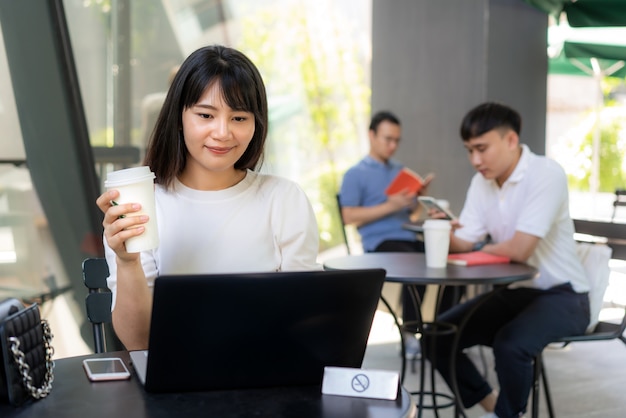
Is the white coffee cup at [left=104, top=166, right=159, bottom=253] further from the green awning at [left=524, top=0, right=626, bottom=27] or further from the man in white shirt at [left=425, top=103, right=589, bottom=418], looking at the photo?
the green awning at [left=524, top=0, right=626, bottom=27]

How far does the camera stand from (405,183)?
451 centimetres

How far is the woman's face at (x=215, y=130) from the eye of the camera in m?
1.58

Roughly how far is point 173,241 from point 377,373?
0.62m

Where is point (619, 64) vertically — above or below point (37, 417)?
above

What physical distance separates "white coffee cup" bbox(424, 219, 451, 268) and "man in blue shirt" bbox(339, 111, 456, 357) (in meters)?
1.55

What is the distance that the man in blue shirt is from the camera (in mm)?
4586

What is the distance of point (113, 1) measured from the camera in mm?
4770

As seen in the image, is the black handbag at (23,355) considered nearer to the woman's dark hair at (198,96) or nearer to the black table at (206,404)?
the black table at (206,404)

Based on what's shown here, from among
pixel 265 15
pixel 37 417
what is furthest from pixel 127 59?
pixel 37 417

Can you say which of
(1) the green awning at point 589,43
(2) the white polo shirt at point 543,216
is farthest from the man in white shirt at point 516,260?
(1) the green awning at point 589,43

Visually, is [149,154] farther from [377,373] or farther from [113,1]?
[113,1]

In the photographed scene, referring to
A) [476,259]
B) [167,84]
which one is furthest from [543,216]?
[167,84]

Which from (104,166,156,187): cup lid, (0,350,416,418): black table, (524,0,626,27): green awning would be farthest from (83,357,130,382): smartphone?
(524,0,626,27): green awning

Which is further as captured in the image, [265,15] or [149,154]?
[265,15]
